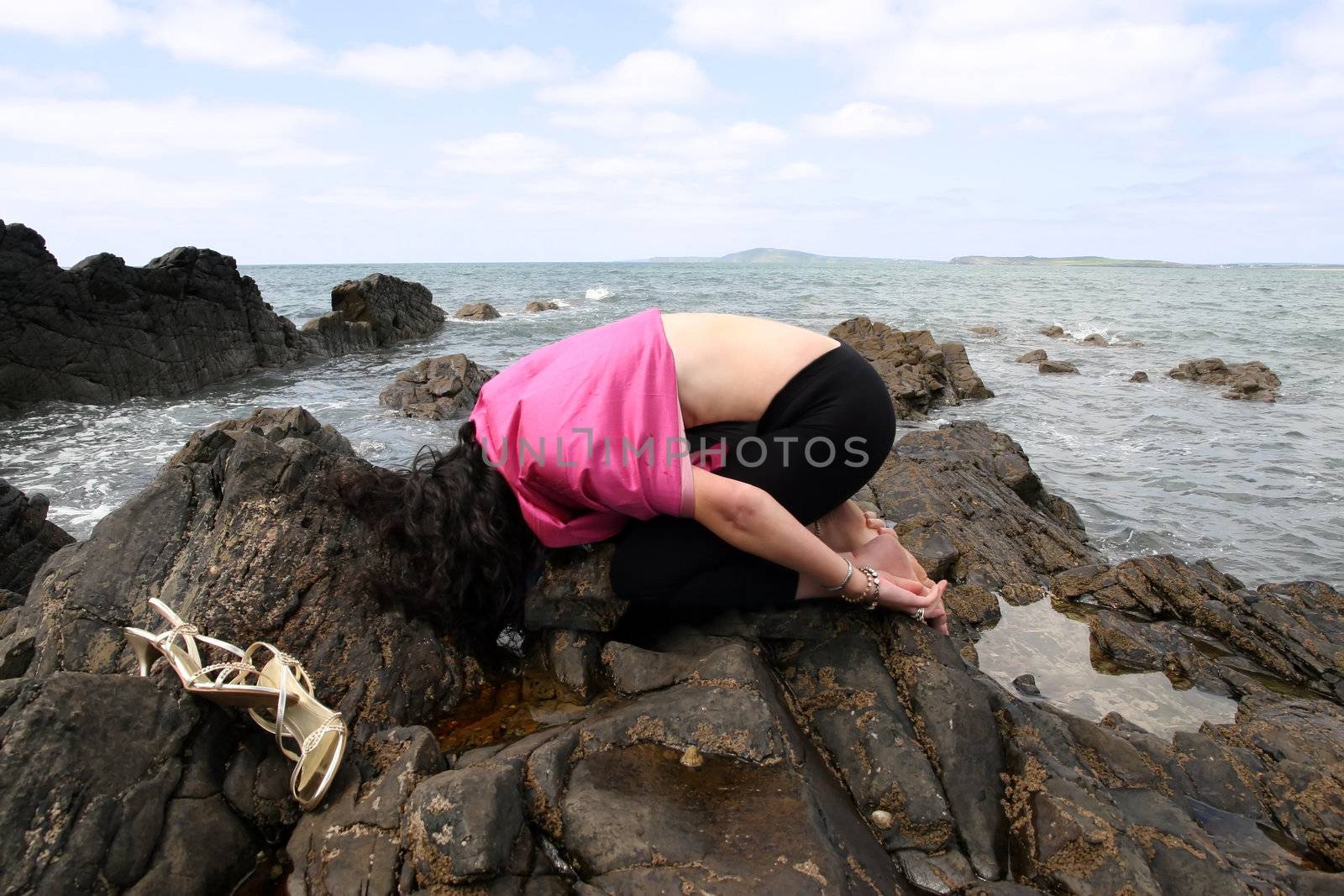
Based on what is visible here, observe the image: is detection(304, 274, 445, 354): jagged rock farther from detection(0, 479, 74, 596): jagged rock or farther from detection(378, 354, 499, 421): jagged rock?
detection(0, 479, 74, 596): jagged rock

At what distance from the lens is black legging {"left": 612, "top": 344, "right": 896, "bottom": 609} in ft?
9.31

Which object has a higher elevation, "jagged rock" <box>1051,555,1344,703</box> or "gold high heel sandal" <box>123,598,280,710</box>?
"gold high heel sandal" <box>123,598,280,710</box>

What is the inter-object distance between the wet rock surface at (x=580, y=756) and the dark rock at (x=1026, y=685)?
0.71 ft

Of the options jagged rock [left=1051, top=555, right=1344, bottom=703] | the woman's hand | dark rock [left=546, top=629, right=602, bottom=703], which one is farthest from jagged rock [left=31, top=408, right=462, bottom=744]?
jagged rock [left=1051, top=555, right=1344, bottom=703]

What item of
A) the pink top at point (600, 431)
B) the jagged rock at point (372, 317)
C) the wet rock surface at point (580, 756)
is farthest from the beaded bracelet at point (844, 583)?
the jagged rock at point (372, 317)

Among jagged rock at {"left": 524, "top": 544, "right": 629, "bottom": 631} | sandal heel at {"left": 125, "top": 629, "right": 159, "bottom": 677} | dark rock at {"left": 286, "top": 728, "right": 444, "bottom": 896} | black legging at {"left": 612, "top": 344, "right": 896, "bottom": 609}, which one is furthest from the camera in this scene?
jagged rock at {"left": 524, "top": 544, "right": 629, "bottom": 631}

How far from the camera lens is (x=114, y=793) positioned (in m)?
2.07

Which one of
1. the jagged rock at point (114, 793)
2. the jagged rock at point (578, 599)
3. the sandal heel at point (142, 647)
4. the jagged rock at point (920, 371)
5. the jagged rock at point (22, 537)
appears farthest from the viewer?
the jagged rock at point (920, 371)

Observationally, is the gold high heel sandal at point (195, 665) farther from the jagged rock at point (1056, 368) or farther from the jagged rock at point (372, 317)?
the jagged rock at point (372, 317)

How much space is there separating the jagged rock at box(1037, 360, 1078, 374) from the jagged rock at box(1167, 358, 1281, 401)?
2064mm

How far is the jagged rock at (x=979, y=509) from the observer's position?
510 cm

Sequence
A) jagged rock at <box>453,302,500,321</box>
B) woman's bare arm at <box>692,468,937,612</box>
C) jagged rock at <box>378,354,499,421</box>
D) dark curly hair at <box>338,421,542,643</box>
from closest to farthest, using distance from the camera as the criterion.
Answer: woman's bare arm at <box>692,468,937,612</box>, dark curly hair at <box>338,421,542,643</box>, jagged rock at <box>378,354,499,421</box>, jagged rock at <box>453,302,500,321</box>

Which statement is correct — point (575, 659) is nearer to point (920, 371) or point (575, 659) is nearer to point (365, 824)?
point (365, 824)

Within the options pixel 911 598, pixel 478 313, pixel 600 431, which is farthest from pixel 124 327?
pixel 478 313
